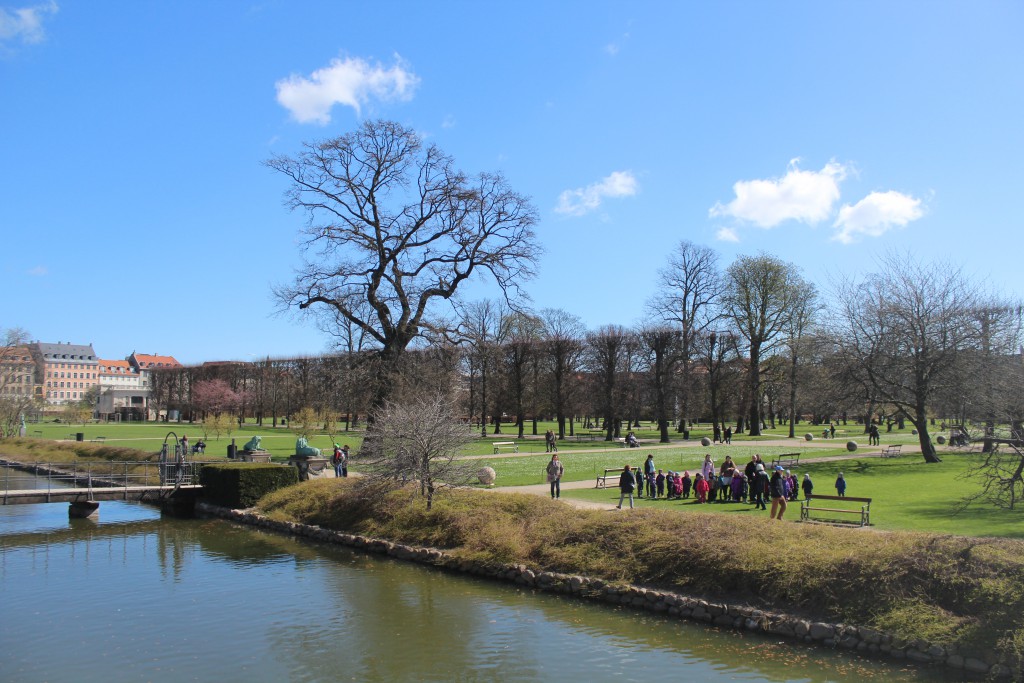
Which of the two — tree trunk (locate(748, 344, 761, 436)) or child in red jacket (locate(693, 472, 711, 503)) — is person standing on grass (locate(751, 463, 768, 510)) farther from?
tree trunk (locate(748, 344, 761, 436))

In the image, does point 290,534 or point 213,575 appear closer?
point 213,575

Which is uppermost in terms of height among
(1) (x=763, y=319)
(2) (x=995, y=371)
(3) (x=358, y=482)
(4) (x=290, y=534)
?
(1) (x=763, y=319)

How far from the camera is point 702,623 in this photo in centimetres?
1438

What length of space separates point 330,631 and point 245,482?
52.6 feet

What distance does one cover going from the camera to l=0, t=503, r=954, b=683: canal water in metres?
11.8

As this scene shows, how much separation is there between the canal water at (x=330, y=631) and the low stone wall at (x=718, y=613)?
1.17 feet

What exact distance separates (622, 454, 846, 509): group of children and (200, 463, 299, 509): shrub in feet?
46.2

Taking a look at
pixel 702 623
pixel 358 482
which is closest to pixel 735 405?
pixel 358 482

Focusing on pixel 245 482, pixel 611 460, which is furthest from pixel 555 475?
pixel 611 460

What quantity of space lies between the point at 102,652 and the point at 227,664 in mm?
2439

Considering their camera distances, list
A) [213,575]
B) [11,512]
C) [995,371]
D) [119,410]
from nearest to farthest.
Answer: [213,575], [11,512], [995,371], [119,410]

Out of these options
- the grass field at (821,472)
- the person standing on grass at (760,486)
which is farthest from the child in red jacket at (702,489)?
the person standing on grass at (760,486)

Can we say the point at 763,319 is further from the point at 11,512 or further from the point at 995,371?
the point at 11,512

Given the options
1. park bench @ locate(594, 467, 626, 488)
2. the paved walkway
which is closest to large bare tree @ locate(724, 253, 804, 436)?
the paved walkway
